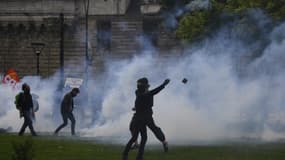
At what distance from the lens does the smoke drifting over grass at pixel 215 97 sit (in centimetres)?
2695

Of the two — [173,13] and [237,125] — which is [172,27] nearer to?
[173,13]

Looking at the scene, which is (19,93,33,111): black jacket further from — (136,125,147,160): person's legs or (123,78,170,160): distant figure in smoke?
(136,125,147,160): person's legs

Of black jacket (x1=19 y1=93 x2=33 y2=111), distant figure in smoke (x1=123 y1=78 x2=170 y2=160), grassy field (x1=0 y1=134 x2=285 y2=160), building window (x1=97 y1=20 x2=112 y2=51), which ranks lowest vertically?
grassy field (x1=0 y1=134 x2=285 y2=160)

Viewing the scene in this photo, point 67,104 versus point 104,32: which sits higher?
point 104,32

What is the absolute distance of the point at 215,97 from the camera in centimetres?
2783

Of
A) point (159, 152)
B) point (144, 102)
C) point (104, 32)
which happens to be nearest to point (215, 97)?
point (159, 152)

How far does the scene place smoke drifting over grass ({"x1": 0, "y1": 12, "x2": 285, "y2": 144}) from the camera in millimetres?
26955

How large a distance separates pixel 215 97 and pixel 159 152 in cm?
770

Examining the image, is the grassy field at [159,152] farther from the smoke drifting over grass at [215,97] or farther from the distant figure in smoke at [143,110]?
the smoke drifting over grass at [215,97]

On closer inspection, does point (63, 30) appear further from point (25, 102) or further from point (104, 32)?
point (25, 102)

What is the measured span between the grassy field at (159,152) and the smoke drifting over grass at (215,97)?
2345mm

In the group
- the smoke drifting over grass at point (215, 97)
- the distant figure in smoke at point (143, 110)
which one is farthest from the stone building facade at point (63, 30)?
the distant figure in smoke at point (143, 110)

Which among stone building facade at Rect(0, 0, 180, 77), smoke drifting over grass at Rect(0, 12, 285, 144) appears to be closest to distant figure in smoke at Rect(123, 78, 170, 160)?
smoke drifting over grass at Rect(0, 12, 285, 144)

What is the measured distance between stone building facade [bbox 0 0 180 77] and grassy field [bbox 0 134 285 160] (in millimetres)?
30423
